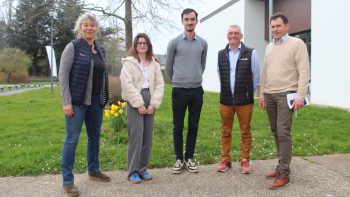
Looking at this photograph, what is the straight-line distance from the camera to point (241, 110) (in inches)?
193

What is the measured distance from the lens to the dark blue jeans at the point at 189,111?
4941 mm

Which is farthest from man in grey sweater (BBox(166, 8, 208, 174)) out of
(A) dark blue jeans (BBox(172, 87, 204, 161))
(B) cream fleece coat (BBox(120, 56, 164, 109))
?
(B) cream fleece coat (BBox(120, 56, 164, 109))

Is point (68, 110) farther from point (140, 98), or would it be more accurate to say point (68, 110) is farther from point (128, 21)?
point (128, 21)

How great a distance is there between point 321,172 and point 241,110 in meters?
1.36

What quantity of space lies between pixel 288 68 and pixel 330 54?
9303 millimetres

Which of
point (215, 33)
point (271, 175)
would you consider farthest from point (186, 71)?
point (215, 33)

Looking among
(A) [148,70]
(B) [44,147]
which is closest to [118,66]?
(B) [44,147]

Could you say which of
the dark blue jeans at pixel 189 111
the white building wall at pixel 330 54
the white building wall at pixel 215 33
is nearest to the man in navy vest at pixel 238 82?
the dark blue jeans at pixel 189 111

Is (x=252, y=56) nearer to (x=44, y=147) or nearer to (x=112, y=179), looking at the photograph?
(x=112, y=179)

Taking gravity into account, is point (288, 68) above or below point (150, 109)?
above

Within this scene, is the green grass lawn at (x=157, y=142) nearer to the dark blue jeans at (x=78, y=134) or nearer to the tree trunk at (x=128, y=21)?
the dark blue jeans at (x=78, y=134)

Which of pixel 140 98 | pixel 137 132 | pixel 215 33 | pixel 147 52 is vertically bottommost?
pixel 137 132

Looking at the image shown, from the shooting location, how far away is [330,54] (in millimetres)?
12758

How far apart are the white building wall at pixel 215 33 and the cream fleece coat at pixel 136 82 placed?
1810 centimetres
